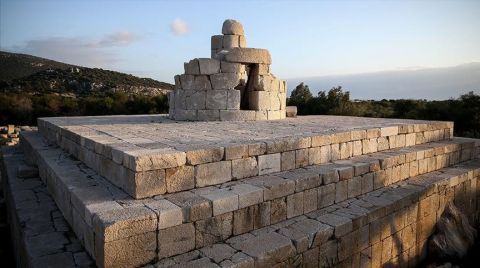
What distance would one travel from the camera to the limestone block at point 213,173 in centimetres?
406

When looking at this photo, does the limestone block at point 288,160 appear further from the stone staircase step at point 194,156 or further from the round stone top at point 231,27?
the round stone top at point 231,27

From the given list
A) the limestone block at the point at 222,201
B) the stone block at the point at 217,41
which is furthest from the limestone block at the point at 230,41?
the limestone block at the point at 222,201

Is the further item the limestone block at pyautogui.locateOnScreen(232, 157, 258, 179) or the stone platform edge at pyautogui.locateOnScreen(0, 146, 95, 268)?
the limestone block at pyautogui.locateOnScreen(232, 157, 258, 179)

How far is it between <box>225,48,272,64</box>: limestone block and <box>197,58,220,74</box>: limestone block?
0.38m

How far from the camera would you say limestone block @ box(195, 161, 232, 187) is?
4.06 m

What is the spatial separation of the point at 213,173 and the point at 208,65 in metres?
5.48

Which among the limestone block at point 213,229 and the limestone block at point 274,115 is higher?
the limestone block at point 274,115

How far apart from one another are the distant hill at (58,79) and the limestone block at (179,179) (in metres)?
36.5

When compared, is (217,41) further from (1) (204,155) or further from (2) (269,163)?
(1) (204,155)

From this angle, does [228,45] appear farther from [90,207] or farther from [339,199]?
[90,207]

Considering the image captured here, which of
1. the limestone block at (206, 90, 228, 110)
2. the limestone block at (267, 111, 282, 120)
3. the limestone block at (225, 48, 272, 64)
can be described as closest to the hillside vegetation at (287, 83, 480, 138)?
the limestone block at (267, 111, 282, 120)

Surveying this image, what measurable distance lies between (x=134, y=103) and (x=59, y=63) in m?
38.0

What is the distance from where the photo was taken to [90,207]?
3.31m

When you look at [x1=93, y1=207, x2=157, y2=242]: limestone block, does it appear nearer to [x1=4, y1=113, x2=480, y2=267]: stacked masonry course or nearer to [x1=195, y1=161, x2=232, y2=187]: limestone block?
[x1=4, y1=113, x2=480, y2=267]: stacked masonry course
